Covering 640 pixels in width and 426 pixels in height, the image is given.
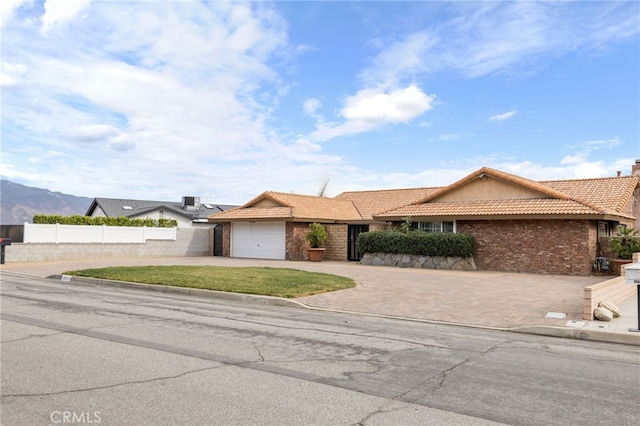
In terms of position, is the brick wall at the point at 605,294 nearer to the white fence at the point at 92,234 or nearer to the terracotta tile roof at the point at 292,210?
the terracotta tile roof at the point at 292,210

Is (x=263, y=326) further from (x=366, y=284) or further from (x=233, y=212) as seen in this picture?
(x=233, y=212)

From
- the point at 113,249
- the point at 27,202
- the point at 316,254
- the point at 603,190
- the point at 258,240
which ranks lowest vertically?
the point at 316,254

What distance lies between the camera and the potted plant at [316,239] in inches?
1091

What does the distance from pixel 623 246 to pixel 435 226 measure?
8.23 metres

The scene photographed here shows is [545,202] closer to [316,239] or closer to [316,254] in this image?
[316,254]

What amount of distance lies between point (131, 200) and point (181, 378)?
51.9 metres

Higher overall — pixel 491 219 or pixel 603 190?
pixel 603 190

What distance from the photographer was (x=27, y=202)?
598ft

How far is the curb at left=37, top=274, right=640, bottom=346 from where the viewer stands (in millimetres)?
8523

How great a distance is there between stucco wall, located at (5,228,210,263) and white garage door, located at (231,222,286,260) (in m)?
2.92

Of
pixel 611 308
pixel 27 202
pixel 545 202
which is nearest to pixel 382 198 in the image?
pixel 545 202

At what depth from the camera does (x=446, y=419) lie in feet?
14.6

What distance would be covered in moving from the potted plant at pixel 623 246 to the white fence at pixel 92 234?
25.1m

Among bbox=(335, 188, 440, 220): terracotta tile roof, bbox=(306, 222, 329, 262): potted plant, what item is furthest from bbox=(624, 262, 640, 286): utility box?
bbox=(335, 188, 440, 220): terracotta tile roof
